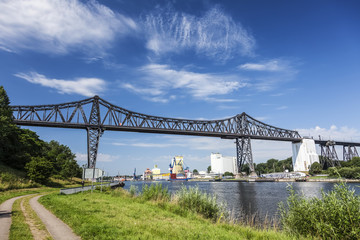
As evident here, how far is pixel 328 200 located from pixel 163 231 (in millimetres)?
8023

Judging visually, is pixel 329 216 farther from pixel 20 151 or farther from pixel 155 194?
pixel 20 151

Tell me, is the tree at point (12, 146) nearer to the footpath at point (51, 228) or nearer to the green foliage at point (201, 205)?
the footpath at point (51, 228)

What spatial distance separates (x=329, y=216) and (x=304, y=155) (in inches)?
5028

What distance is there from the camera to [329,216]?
10.2m

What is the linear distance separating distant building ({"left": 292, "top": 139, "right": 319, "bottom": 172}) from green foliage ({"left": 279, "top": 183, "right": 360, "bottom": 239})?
12580 cm

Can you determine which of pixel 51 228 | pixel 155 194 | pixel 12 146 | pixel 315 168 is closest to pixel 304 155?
pixel 315 168

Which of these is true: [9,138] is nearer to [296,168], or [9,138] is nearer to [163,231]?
[163,231]

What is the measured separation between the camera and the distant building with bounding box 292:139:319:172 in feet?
394

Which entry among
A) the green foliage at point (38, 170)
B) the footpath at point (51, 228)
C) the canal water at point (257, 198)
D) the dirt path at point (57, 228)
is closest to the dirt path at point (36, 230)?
the footpath at point (51, 228)

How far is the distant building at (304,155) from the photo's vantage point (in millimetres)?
120188

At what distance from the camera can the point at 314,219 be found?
10641 mm

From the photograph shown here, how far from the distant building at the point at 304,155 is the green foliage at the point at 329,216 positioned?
126m

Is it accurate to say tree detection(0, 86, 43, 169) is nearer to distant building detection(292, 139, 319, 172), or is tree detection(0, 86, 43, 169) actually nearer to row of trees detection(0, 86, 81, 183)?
row of trees detection(0, 86, 81, 183)

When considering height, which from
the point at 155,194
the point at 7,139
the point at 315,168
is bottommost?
the point at 315,168
